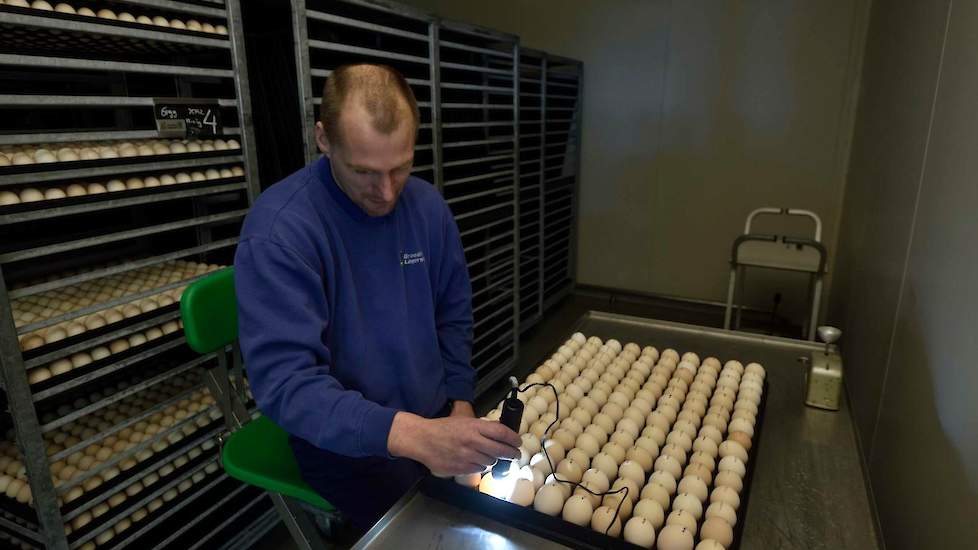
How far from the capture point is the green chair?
1355 millimetres

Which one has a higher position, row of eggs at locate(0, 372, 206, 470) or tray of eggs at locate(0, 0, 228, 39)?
tray of eggs at locate(0, 0, 228, 39)

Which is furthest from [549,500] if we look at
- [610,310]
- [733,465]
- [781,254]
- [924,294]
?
[610,310]

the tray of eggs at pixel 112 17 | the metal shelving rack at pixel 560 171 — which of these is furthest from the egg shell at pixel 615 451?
the metal shelving rack at pixel 560 171

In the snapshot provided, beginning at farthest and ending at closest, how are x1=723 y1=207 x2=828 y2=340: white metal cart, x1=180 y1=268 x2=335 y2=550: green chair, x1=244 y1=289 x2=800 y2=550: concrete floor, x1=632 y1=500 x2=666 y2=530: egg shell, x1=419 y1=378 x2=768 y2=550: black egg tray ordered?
x1=244 y1=289 x2=800 y2=550: concrete floor, x1=723 y1=207 x2=828 y2=340: white metal cart, x1=180 y1=268 x2=335 y2=550: green chair, x1=632 y1=500 x2=666 y2=530: egg shell, x1=419 y1=378 x2=768 y2=550: black egg tray

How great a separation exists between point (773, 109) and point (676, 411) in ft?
10.9

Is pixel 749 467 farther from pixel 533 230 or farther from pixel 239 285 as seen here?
pixel 533 230

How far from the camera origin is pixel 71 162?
53.6 inches

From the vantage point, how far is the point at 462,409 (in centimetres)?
157

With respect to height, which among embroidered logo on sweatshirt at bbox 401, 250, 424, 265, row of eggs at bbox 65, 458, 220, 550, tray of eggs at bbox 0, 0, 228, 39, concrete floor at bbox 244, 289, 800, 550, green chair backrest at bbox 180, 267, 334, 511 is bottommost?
concrete floor at bbox 244, 289, 800, 550

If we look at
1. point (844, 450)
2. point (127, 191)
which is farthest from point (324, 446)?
point (844, 450)

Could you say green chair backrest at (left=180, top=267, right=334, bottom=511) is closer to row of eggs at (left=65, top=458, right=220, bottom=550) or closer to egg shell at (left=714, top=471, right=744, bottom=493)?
row of eggs at (left=65, top=458, right=220, bottom=550)

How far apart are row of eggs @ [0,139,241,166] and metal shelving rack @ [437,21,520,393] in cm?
111

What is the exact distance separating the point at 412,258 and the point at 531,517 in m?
0.70

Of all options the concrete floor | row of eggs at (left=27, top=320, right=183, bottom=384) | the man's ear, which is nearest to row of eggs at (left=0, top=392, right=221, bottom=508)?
row of eggs at (left=27, top=320, right=183, bottom=384)
